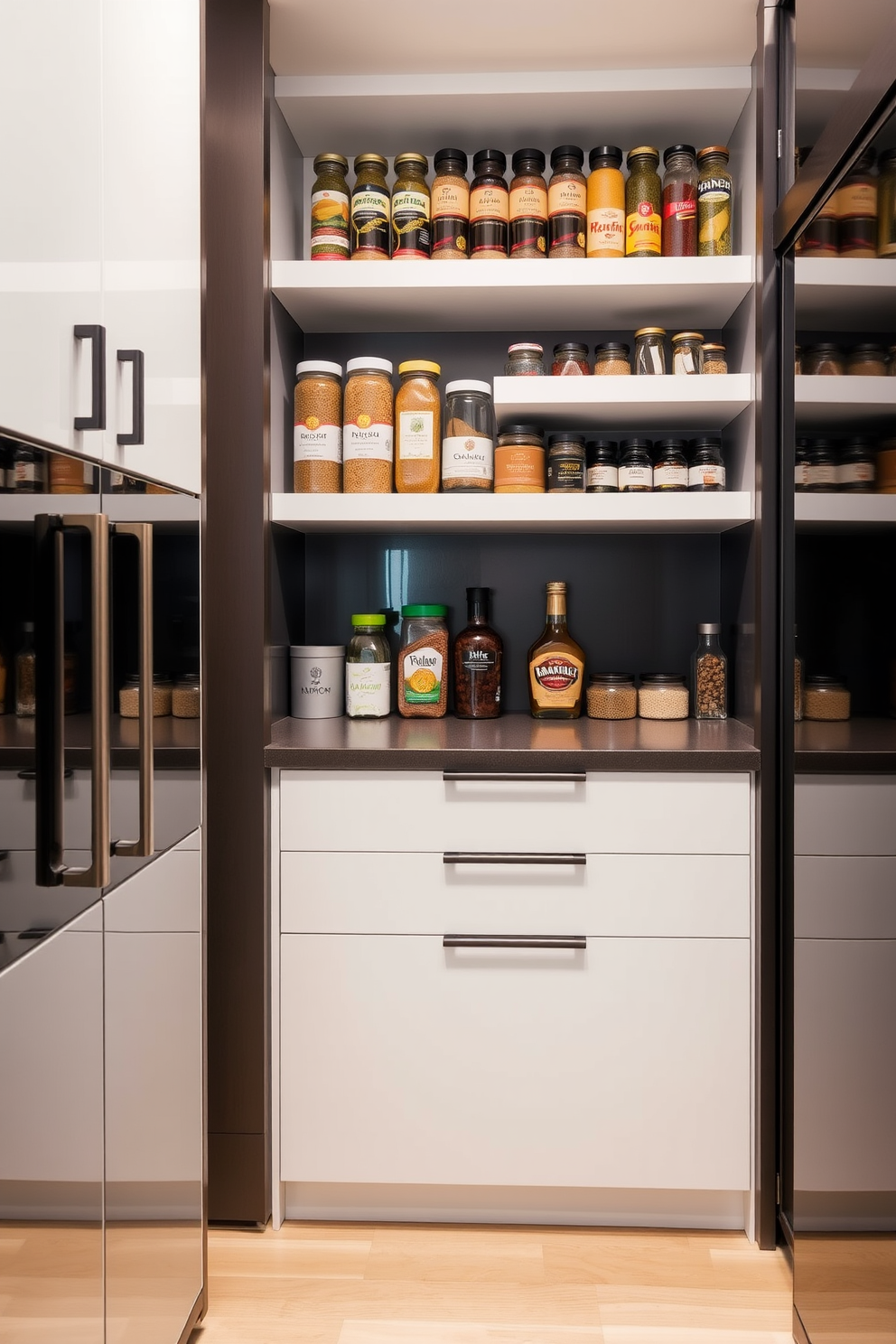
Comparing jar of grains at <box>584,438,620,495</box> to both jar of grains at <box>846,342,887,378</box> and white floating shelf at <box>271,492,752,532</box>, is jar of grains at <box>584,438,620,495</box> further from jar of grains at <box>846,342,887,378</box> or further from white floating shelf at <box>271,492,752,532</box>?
jar of grains at <box>846,342,887,378</box>

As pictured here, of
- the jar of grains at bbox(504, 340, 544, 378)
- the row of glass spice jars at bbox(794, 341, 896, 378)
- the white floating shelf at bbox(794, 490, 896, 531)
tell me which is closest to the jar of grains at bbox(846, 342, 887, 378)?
the row of glass spice jars at bbox(794, 341, 896, 378)

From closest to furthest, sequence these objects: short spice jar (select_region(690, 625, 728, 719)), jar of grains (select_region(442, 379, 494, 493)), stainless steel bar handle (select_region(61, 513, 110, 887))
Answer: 1. stainless steel bar handle (select_region(61, 513, 110, 887))
2. jar of grains (select_region(442, 379, 494, 493))
3. short spice jar (select_region(690, 625, 728, 719))

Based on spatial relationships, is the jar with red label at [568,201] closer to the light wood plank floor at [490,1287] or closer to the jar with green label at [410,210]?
the jar with green label at [410,210]

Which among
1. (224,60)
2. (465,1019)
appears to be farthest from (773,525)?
(224,60)

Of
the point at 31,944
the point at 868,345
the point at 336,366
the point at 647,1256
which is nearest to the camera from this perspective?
the point at 31,944

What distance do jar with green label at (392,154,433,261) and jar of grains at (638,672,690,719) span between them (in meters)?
0.98

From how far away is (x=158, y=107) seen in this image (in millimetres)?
1204

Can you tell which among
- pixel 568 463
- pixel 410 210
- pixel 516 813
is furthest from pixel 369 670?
pixel 410 210

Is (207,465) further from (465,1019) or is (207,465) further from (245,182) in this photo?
(465,1019)

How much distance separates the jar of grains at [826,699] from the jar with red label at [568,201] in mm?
986

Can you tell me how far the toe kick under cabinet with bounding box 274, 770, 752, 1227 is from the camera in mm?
1665

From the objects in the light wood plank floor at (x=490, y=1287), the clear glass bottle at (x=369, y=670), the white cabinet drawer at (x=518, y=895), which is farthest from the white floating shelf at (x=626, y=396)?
the light wood plank floor at (x=490, y=1287)

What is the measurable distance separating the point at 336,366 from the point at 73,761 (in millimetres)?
1181

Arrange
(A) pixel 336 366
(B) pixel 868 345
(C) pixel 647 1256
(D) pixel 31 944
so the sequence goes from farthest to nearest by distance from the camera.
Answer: (A) pixel 336 366, (C) pixel 647 1256, (B) pixel 868 345, (D) pixel 31 944
